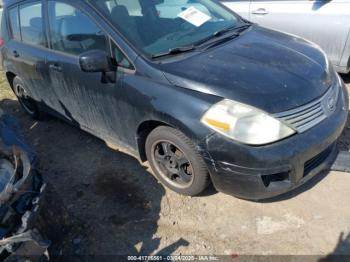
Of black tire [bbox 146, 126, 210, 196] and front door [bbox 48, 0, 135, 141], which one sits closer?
black tire [bbox 146, 126, 210, 196]

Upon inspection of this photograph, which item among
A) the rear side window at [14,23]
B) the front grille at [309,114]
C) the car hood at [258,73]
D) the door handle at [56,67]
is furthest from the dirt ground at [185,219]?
the rear side window at [14,23]

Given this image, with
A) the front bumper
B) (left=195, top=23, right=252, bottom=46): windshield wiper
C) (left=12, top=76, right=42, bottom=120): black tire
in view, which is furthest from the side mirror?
(left=12, top=76, right=42, bottom=120): black tire

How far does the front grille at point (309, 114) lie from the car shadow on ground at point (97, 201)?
1.25 m

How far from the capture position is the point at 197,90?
265cm

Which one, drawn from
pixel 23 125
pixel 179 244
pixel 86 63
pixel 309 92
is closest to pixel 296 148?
pixel 309 92

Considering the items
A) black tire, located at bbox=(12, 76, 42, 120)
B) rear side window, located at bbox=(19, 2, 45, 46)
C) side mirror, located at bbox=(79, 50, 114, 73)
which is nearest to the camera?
side mirror, located at bbox=(79, 50, 114, 73)

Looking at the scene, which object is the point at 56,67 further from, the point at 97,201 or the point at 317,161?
the point at 317,161

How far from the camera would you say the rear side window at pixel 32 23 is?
13.0 ft

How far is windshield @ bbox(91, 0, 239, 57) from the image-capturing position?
121 inches

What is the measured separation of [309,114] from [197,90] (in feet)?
2.82

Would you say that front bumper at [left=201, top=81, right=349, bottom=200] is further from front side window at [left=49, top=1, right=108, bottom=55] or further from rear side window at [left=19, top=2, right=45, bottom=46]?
rear side window at [left=19, top=2, right=45, bottom=46]

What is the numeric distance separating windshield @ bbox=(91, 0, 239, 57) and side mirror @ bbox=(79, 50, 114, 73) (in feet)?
0.87

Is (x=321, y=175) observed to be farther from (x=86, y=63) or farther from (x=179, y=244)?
(x=86, y=63)

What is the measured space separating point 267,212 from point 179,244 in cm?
78
